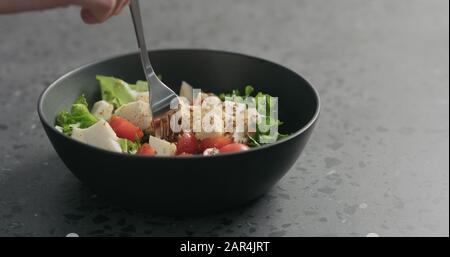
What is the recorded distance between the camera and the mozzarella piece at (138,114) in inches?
63.7

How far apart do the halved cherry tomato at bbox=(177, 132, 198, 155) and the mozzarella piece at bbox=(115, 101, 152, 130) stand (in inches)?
5.0

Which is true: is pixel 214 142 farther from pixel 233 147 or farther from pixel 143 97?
pixel 143 97

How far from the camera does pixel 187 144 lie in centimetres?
153

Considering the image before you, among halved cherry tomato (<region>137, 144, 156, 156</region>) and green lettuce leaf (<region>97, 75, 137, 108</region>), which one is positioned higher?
green lettuce leaf (<region>97, 75, 137, 108</region>)

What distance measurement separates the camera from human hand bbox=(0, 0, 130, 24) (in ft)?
5.12

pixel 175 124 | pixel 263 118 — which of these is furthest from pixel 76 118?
pixel 263 118

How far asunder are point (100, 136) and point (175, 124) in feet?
0.63

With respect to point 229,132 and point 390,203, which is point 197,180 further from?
point 390,203

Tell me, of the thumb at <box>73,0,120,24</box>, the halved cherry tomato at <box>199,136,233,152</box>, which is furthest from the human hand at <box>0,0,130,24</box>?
the halved cherry tomato at <box>199,136,233,152</box>

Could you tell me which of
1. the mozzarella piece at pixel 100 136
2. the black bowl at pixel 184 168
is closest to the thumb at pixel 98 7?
the black bowl at pixel 184 168

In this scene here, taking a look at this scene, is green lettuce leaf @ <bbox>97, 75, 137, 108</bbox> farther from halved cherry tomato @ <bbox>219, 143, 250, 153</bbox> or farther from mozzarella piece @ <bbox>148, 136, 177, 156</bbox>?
halved cherry tomato @ <bbox>219, 143, 250, 153</bbox>

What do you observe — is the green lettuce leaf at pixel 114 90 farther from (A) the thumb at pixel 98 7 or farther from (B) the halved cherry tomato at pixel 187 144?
(B) the halved cherry tomato at pixel 187 144
